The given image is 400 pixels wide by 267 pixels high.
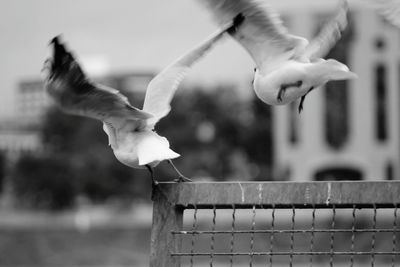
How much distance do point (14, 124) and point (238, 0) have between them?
467 feet

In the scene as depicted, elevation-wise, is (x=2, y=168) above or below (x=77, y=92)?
above

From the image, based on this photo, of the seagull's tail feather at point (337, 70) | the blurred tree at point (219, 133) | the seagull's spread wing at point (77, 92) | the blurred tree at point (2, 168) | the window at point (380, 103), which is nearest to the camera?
the seagull's spread wing at point (77, 92)

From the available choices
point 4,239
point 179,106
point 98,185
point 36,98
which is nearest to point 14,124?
point 36,98

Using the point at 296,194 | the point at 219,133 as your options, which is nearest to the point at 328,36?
the point at 296,194

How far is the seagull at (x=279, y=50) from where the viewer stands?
296 inches

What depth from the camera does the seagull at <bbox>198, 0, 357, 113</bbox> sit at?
7.52m

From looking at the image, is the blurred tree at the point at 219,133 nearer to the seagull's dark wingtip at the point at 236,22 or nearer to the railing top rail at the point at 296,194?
the seagull's dark wingtip at the point at 236,22

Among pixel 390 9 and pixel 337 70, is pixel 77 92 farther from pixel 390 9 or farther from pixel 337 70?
pixel 390 9

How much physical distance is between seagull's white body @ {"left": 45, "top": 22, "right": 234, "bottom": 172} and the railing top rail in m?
1.08

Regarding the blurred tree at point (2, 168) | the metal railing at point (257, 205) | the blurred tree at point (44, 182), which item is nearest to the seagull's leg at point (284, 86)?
the metal railing at point (257, 205)

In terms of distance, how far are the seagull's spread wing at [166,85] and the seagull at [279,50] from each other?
39 centimetres

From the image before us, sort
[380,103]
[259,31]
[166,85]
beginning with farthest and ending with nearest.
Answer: [380,103], [166,85], [259,31]

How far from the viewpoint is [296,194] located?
19.8 ft

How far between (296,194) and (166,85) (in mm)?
2674
